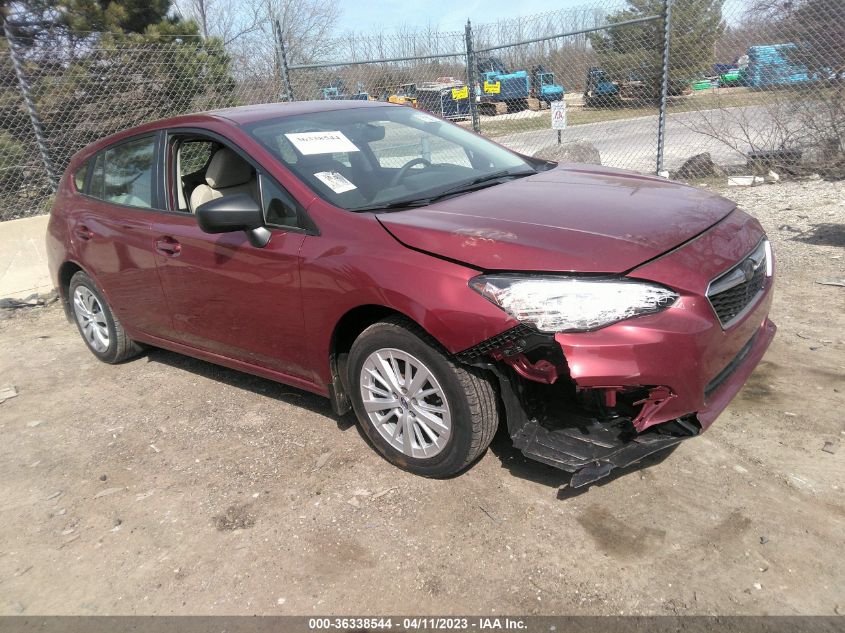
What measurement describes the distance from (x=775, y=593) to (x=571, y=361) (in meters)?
1.06

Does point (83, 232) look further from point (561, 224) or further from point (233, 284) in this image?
point (561, 224)

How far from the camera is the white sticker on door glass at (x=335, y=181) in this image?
329 cm

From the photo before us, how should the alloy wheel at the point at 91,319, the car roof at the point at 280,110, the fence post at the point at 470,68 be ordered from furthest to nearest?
the fence post at the point at 470,68, the alloy wheel at the point at 91,319, the car roof at the point at 280,110

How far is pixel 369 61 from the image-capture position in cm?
1043

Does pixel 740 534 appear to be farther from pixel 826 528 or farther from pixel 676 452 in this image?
pixel 676 452

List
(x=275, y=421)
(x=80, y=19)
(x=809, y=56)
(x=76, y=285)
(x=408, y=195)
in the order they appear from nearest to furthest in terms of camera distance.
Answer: (x=408, y=195) → (x=275, y=421) → (x=76, y=285) → (x=809, y=56) → (x=80, y=19)

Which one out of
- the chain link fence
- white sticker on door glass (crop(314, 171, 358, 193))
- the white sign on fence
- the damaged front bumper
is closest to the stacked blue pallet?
the chain link fence

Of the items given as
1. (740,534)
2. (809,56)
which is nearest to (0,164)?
(740,534)

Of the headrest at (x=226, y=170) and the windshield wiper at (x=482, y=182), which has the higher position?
the headrest at (x=226, y=170)

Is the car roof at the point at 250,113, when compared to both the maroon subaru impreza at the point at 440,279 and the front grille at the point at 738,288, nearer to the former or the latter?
the maroon subaru impreza at the point at 440,279

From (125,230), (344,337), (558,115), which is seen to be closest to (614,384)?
(344,337)

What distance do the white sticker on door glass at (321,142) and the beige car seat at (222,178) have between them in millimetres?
385

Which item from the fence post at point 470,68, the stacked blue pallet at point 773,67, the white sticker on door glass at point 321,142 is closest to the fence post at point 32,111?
the fence post at point 470,68

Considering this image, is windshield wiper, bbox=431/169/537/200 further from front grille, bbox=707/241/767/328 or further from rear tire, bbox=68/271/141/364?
rear tire, bbox=68/271/141/364
